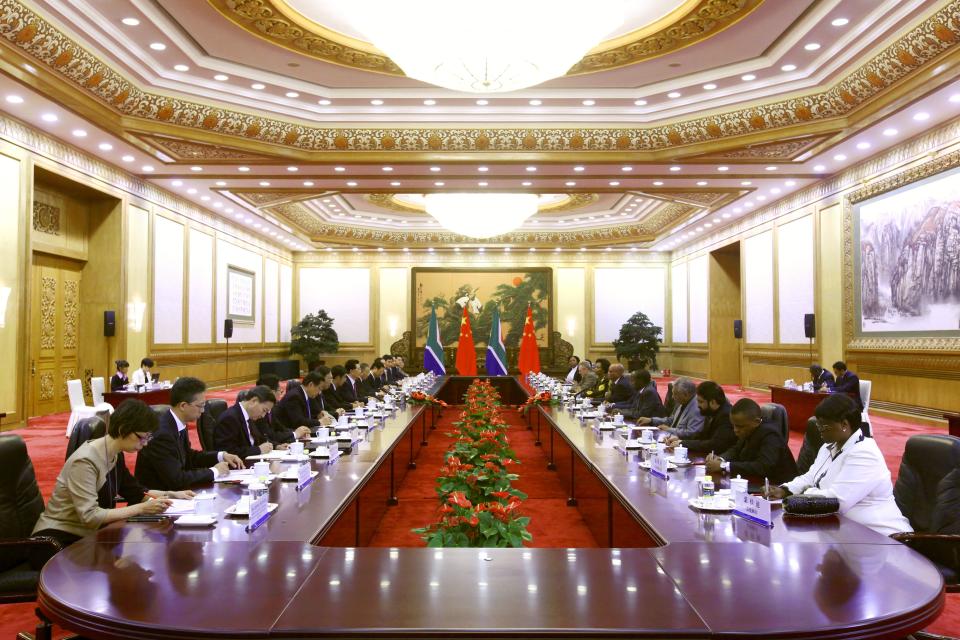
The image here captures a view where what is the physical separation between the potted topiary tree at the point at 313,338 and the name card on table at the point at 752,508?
15.3m

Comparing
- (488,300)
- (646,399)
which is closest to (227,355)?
(488,300)

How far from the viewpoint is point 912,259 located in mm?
8562

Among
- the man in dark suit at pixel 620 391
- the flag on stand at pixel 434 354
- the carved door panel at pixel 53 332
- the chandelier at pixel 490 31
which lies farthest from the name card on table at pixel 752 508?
the flag on stand at pixel 434 354

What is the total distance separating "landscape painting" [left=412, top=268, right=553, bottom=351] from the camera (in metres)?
18.5

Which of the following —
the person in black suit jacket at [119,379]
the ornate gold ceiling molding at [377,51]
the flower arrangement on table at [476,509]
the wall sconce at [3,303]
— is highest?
the ornate gold ceiling molding at [377,51]

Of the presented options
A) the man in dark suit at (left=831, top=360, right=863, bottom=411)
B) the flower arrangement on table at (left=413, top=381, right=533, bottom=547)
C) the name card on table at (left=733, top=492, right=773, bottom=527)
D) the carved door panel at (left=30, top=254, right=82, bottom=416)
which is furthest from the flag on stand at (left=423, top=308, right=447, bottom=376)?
the name card on table at (left=733, top=492, right=773, bottom=527)

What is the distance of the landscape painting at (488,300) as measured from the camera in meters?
18.5

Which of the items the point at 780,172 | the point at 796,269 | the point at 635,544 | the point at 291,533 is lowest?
the point at 635,544

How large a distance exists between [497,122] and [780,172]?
4.42 m

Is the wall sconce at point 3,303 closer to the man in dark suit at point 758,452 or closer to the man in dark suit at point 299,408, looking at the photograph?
the man in dark suit at point 299,408

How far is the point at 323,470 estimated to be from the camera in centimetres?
345

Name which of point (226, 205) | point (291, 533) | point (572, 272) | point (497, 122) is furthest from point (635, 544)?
point (572, 272)

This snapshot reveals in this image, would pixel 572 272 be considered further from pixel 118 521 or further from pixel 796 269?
pixel 118 521

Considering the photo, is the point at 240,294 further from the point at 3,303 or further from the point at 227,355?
the point at 3,303
